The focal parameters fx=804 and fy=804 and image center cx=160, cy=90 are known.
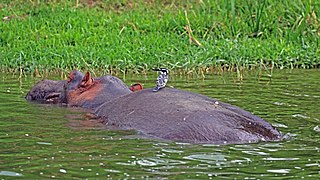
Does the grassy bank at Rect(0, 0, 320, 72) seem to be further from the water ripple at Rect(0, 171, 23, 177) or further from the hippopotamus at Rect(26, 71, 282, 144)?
the water ripple at Rect(0, 171, 23, 177)

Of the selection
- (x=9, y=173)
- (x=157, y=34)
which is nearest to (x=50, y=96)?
(x=9, y=173)

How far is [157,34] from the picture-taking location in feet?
44.0

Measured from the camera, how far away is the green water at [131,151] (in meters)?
4.88

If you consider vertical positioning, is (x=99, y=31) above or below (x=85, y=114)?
above

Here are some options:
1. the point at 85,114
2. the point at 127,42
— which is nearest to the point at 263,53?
the point at 127,42

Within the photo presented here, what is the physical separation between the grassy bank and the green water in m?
3.45

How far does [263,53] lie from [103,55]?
246 cm

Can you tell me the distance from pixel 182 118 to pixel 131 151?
25.1 inches

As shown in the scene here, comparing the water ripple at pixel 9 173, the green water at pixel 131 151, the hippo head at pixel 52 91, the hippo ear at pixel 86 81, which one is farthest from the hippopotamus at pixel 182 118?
the water ripple at pixel 9 173

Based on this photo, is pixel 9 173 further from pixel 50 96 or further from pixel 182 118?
pixel 50 96

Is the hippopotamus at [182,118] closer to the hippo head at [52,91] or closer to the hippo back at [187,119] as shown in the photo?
the hippo back at [187,119]

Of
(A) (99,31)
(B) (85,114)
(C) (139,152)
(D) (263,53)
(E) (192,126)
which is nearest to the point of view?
(C) (139,152)

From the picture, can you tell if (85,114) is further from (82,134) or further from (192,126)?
(192,126)

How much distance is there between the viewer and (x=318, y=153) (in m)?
5.51
